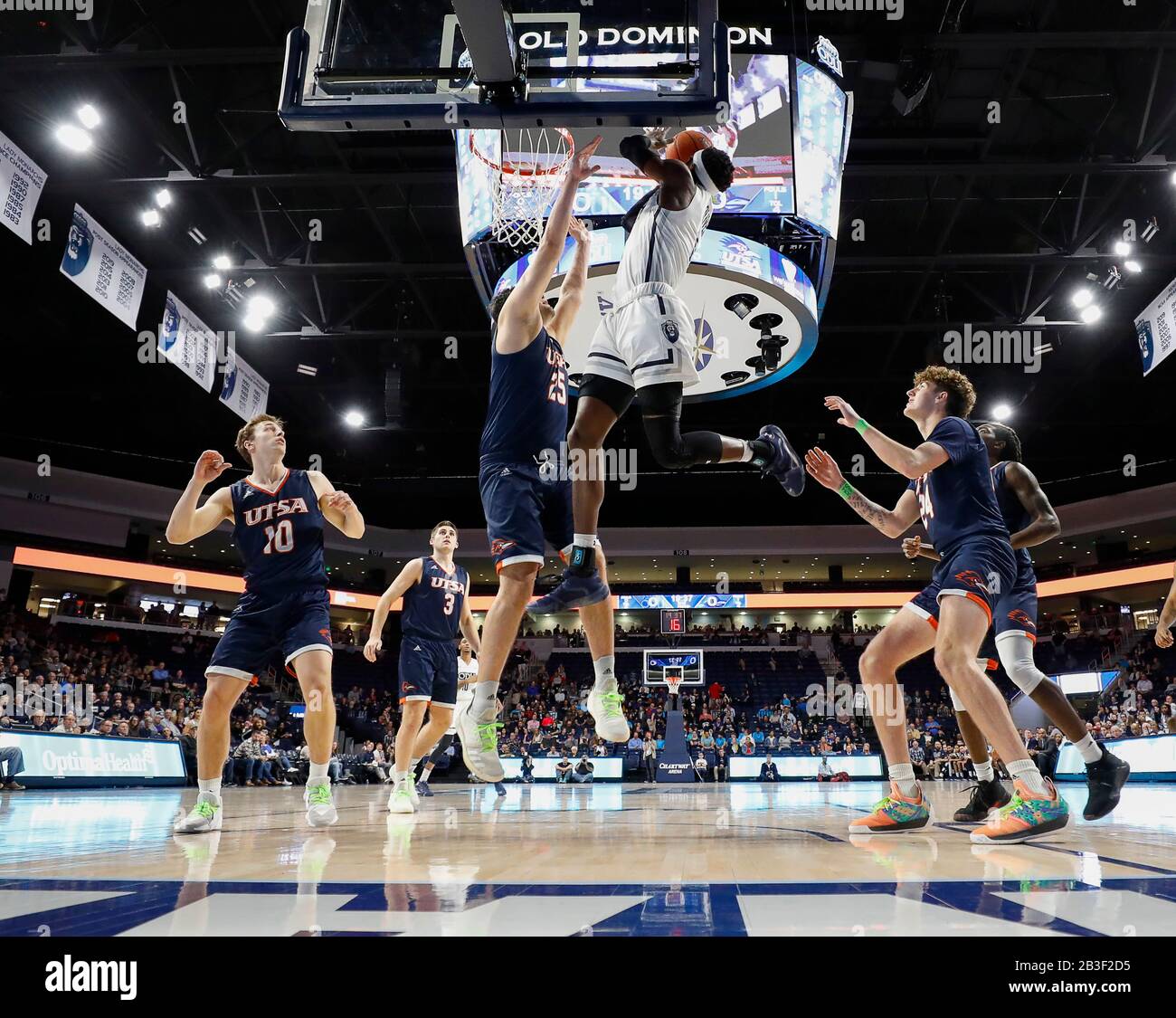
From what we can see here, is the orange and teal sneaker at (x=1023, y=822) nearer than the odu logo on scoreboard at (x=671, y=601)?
Yes

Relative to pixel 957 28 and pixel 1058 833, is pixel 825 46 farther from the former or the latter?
pixel 1058 833

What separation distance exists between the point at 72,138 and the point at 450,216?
19.7 feet

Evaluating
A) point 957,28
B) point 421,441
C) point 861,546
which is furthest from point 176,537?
point 861,546

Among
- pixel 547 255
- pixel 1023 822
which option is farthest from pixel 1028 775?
pixel 547 255

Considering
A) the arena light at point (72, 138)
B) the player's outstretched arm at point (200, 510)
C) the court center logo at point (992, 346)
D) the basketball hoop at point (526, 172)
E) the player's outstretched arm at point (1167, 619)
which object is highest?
the arena light at point (72, 138)

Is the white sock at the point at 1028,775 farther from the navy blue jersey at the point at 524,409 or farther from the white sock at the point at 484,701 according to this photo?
the navy blue jersey at the point at 524,409

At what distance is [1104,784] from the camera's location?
4.55 m

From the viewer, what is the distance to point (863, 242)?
53.6 feet

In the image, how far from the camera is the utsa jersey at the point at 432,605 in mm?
7309

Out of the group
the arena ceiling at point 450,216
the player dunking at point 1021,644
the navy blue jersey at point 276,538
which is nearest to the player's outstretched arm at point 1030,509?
the player dunking at point 1021,644

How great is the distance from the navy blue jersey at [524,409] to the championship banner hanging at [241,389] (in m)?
12.9

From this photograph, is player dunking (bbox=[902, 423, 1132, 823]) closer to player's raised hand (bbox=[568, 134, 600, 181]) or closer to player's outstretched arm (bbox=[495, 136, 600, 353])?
player's outstretched arm (bbox=[495, 136, 600, 353])

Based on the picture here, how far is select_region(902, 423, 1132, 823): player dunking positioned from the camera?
453 centimetres

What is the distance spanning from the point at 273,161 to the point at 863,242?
10.8 metres
